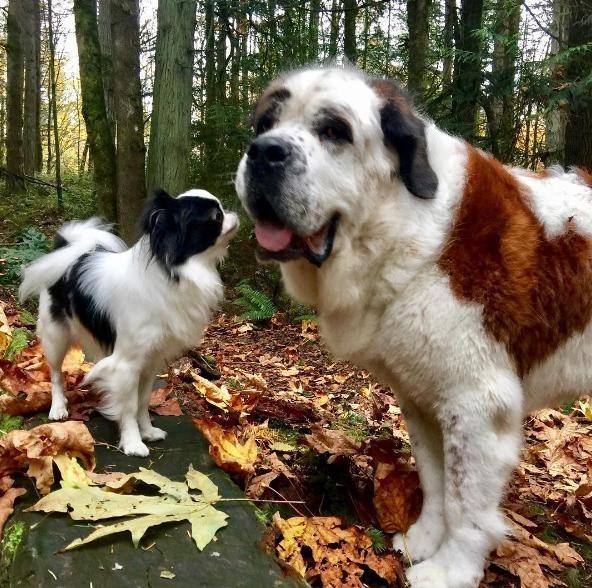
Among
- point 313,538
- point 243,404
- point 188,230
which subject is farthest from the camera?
point 243,404

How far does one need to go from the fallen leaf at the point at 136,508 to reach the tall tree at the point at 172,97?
5.37 meters

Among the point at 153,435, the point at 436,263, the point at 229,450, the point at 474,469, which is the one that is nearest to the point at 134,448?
the point at 153,435

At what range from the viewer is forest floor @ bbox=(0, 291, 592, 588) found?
2648mm

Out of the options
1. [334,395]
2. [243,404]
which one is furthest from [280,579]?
[334,395]

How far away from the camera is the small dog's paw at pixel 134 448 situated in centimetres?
312

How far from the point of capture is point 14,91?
15.8 meters

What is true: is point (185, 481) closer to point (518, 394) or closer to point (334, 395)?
point (518, 394)

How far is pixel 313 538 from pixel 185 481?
66cm

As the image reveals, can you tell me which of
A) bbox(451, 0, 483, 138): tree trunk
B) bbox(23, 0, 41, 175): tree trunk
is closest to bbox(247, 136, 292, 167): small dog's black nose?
bbox(451, 0, 483, 138): tree trunk

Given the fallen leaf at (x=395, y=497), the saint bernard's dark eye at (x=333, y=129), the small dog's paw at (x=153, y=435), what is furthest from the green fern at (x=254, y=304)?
the saint bernard's dark eye at (x=333, y=129)

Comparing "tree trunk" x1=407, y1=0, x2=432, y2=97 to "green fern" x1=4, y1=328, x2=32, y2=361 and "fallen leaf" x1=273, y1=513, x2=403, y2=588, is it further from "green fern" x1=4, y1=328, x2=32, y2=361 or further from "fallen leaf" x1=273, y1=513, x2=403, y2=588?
"fallen leaf" x1=273, y1=513, x2=403, y2=588

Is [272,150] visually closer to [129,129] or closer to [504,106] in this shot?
[504,106]

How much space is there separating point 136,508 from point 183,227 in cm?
167

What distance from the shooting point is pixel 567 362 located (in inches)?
109
